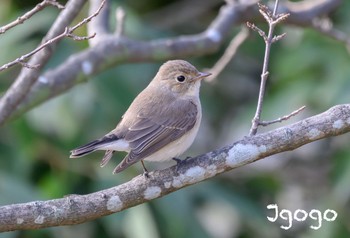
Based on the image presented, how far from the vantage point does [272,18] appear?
4129 mm

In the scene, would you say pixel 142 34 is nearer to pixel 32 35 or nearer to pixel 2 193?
pixel 32 35

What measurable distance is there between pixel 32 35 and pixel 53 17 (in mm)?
268

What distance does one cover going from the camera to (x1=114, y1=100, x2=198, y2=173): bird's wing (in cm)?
471

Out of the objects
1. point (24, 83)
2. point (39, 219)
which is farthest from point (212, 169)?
point (24, 83)

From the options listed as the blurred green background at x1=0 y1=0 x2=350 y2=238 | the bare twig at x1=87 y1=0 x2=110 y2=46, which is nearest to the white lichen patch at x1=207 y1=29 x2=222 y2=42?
the bare twig at x1=87 y1=0 x2=110 y2=46

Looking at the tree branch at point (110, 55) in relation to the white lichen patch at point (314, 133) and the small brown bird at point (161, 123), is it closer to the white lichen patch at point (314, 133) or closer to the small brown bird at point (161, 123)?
the small brown bird at point (161, 123)

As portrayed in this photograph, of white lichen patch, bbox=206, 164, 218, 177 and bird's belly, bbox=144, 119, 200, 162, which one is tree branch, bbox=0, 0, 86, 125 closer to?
bird's belly, bbox=144, 119, 200, 162

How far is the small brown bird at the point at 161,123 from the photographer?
4.66 meters

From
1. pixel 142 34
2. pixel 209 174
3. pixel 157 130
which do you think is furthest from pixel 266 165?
pixel 209 174

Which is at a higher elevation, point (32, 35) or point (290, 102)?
point (32, 35)

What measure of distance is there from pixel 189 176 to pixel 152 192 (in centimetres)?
21

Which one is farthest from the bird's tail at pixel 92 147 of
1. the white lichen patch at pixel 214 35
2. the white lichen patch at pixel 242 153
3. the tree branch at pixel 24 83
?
the white lichen patch at pixel 214 35

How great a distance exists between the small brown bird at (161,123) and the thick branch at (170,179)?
16.9 inches

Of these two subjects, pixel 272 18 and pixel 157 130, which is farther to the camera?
pixel 157 130
